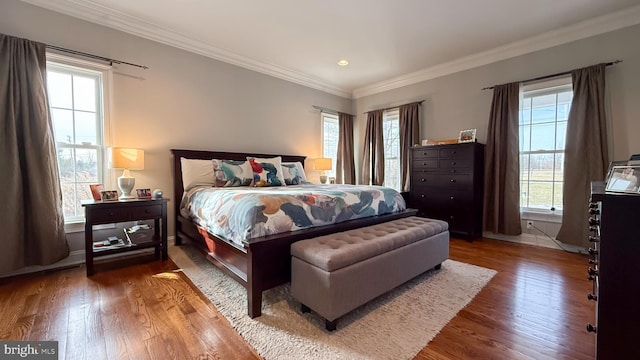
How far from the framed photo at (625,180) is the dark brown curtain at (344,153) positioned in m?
4.24

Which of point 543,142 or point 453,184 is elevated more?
point 543,142

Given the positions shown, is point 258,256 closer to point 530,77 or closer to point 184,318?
point 184,318

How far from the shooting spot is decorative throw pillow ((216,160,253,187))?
3252mm

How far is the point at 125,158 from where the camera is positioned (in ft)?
8.80

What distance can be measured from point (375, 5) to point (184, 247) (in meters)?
3.53

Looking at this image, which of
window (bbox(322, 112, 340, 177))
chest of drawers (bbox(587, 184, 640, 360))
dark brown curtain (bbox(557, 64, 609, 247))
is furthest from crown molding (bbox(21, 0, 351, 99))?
chest of drawers (bbox(587, 184, 640, 360))

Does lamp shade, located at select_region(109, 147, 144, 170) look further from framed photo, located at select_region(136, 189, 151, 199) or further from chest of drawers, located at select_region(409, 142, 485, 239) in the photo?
chest of drawers, located at select_region(409, 142, 485, 239)

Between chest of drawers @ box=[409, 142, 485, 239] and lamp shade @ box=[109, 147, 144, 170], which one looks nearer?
lamp shade @ box=[109, 147, 144, 170]

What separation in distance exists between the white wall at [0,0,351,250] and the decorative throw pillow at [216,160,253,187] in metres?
0.60

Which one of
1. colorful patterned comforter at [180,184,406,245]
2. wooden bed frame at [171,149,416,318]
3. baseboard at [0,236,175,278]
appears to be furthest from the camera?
baseboard at [0,236,175,278]

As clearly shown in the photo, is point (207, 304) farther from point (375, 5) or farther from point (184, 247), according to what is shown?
point (375, 5)

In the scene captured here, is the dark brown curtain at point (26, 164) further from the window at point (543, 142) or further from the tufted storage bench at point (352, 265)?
the window at point (543, 142)

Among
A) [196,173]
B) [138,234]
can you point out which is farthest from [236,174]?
[138,234]

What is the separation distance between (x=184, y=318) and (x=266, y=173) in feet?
6.53
